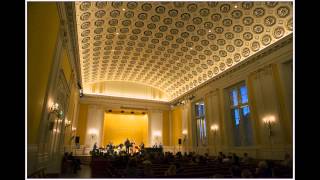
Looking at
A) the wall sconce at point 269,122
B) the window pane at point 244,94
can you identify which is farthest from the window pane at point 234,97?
the wall sconce at point 269,122

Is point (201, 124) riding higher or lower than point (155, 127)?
higher

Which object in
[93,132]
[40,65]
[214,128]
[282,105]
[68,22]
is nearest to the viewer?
[40,65]

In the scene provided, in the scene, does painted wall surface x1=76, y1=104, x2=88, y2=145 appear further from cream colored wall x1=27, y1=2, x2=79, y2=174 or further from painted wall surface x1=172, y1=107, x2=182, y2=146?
cream colored wall x1=27, y1=2, x2=79, y2=174

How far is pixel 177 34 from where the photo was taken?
11734 mm

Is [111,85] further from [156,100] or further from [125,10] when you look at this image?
[125,10]

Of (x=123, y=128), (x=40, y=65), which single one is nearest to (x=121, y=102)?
(x=123, y=128)

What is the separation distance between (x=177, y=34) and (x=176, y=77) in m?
5.93

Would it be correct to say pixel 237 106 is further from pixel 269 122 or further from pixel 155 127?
pixel 155 127

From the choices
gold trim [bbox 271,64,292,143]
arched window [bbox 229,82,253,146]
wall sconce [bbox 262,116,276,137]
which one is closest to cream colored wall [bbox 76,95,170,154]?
arched window [bbox 229,82,253,146]

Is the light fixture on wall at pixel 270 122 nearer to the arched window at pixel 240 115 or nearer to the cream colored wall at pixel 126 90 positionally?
the arched window at pixel 240 115

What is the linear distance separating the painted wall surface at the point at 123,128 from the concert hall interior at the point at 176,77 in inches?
271

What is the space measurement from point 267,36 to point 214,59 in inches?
149

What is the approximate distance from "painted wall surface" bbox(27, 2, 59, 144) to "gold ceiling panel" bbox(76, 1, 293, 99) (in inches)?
149

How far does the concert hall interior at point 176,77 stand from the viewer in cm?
560
